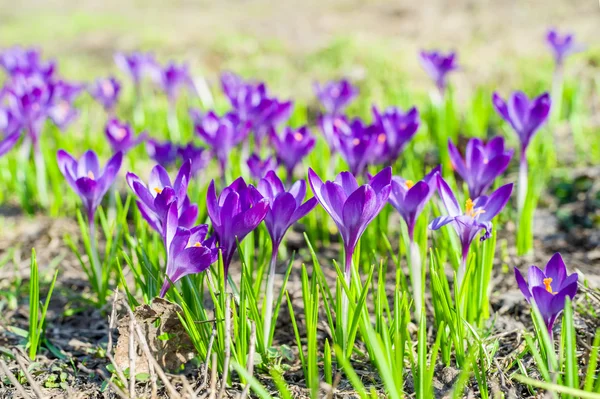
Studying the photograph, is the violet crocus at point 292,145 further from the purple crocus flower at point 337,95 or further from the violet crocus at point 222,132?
the purple crocus flower at point 337,95

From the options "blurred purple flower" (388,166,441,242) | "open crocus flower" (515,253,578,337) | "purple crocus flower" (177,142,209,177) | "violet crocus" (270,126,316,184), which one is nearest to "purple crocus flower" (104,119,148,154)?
"purple crocus flower" (177,142,209,177)

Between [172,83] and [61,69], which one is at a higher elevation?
[61,69]

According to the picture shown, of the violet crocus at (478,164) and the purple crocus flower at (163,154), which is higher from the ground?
the purple crocus flower at (163,154)

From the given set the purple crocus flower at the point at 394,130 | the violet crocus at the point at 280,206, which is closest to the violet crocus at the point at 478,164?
the purple crocus flower at the point at 394,130

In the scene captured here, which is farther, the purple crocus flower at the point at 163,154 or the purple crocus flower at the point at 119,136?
the purple crocus flower at the point at 119,136

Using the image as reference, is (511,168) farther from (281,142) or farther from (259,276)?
(259,276)

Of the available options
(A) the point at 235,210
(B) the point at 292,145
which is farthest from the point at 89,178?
(B) the point at 292,145

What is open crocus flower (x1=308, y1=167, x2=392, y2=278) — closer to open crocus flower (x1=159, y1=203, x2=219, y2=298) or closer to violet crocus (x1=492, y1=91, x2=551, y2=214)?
open crocus flower (x1=159, y1=203, x2=219, y2=298)

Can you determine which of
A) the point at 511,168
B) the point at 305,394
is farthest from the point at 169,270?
the point at 511,168
